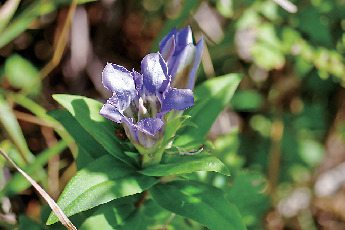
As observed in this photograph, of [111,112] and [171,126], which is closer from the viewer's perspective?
[111,112]

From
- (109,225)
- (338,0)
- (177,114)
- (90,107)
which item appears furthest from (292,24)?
(109,225)

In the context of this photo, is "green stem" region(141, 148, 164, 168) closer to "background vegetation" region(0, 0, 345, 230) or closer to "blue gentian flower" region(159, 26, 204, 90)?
"blue gentian flower" region(159, 26, 204, 90)

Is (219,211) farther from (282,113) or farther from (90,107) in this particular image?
(282,113)

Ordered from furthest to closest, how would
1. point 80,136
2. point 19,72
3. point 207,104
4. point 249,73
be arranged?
point 249,73
point 19,72
point 207,104
point 80,136

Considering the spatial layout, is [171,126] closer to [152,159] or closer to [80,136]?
[152,159]

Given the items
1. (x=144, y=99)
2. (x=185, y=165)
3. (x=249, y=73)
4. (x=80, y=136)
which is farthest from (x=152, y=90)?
(x=249, y=73)

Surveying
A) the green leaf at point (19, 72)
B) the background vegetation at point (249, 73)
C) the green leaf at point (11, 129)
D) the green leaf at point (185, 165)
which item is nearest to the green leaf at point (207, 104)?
the green leaf at point (185, 165)

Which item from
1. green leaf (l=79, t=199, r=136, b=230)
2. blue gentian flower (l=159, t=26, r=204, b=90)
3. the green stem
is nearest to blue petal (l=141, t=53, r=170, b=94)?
blue gentian flower (l=159, t=26, r=204, b=90)
